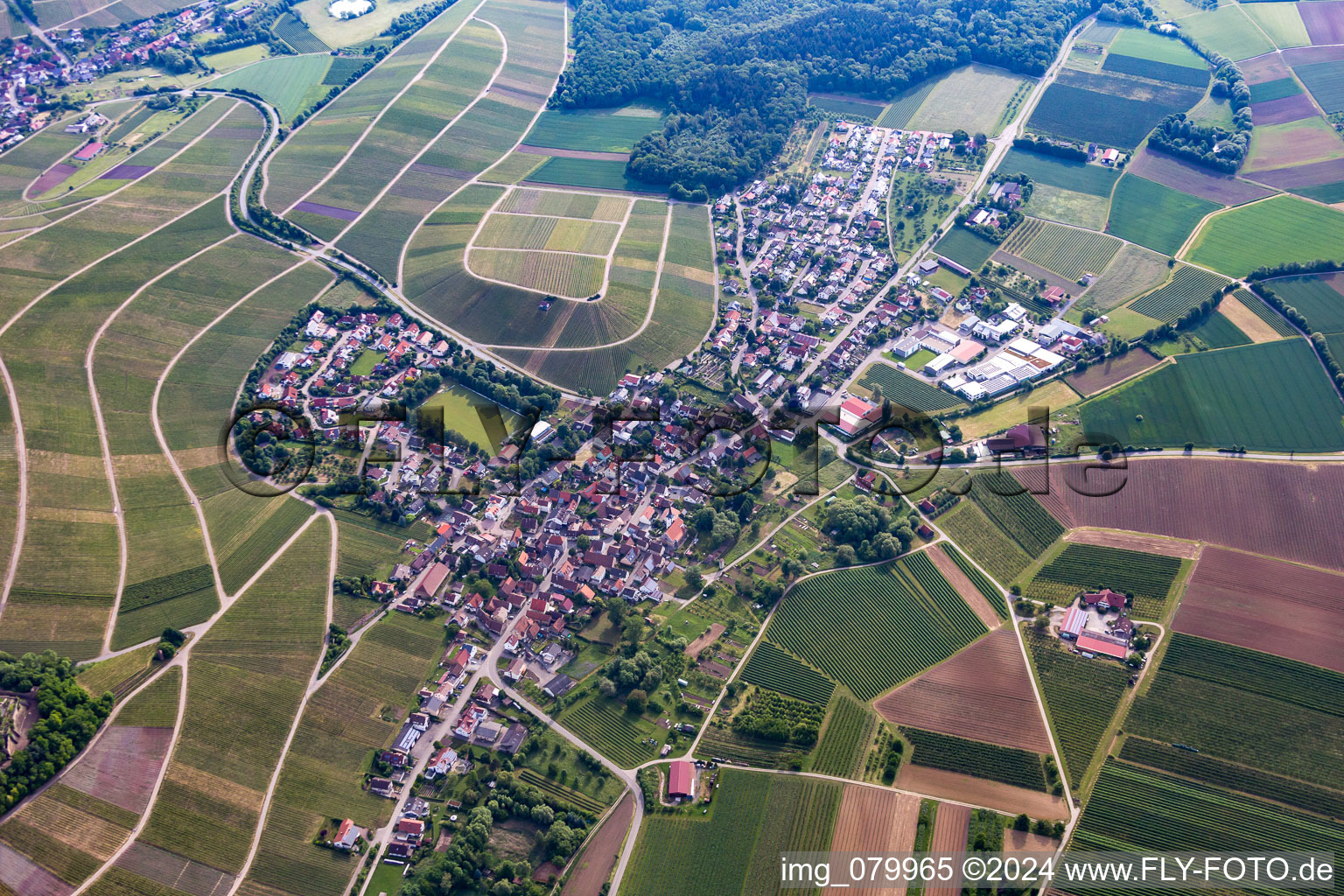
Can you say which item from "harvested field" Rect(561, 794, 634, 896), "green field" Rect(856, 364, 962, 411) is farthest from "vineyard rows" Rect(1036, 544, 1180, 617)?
"harvested field" Rect(561, 794, 634, 896)

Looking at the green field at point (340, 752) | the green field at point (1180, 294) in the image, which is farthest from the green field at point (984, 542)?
the green field at point (340, 752)

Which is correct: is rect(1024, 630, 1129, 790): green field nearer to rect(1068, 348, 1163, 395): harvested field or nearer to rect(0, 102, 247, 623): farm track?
rect(1068, 348, 1163, 395): harvested field

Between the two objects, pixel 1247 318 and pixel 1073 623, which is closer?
pixel 1073 623

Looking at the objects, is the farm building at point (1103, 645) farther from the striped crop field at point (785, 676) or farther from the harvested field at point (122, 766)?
the harvested field at point (122, 766)

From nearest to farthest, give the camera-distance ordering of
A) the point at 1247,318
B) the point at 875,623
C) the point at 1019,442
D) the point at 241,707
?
the point at 241,707 → the point at 875,623 → the point at 1019,442 → the point at 1247,318

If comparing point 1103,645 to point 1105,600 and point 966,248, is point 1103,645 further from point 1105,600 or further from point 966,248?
point 966,248

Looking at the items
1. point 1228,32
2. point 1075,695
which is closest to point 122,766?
point 1075,695
